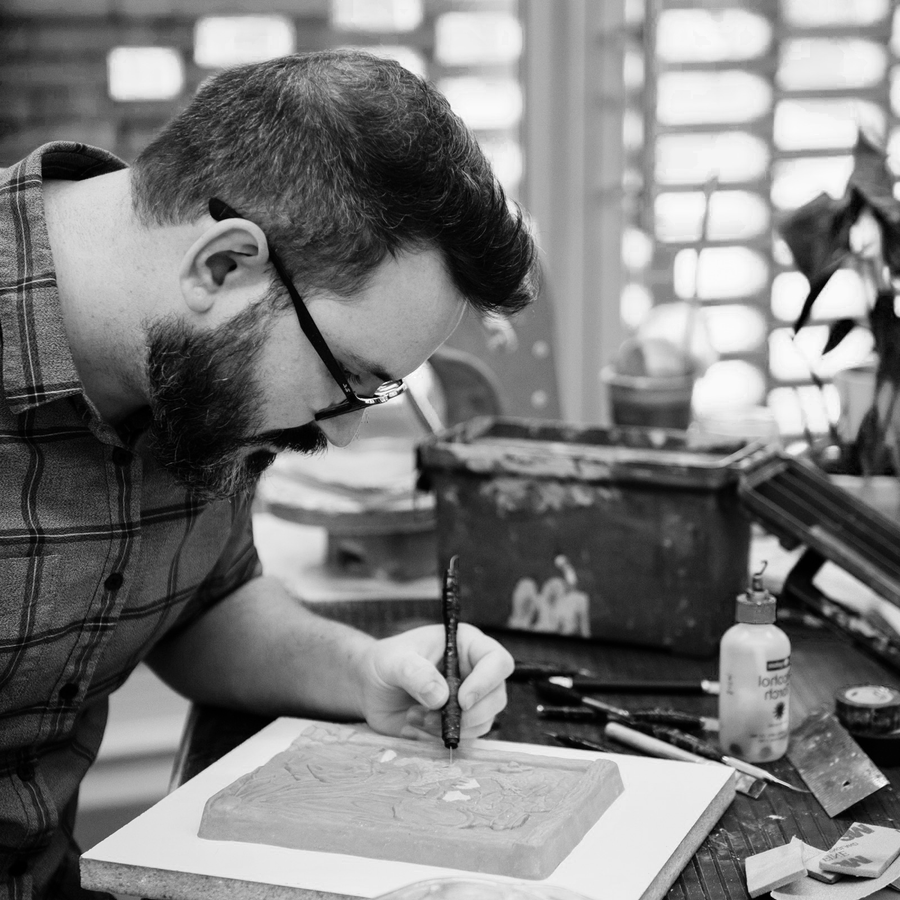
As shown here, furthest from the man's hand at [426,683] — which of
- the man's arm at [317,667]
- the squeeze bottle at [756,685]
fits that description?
the squeeze bottle at [756,685]

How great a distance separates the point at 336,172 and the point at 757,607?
1.97 feet

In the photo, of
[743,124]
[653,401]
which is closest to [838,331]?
[653,401]

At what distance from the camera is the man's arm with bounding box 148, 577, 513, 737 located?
1.33m

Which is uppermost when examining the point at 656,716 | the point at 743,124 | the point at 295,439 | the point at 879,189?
the point at 743,124

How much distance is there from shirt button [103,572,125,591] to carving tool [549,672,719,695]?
0.51m

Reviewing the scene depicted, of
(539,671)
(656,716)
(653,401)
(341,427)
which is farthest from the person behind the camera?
(653,401)

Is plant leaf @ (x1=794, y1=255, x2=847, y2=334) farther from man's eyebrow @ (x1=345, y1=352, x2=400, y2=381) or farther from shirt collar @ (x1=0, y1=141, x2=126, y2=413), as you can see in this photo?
shirt collar @ (x1=0, y1=141, x2=126, y2=413)

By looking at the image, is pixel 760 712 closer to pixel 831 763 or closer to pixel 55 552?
pixel 831 763

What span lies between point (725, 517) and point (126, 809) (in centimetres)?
163

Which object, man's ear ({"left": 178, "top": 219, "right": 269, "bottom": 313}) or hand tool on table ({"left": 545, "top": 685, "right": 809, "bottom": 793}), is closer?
man's ear ({"left": 178, "top": 219, "right": 269, "bottom": 313})

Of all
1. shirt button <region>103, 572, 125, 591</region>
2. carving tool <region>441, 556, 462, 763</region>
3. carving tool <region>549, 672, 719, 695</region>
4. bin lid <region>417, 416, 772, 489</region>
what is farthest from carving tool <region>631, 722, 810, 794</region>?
shirt button <region>103, 572, 125, 591</region>

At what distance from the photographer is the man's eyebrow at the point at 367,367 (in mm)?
1197

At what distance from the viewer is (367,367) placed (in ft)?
3.98

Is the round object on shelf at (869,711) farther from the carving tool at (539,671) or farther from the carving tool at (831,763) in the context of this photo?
the carving tool at (539,671)
